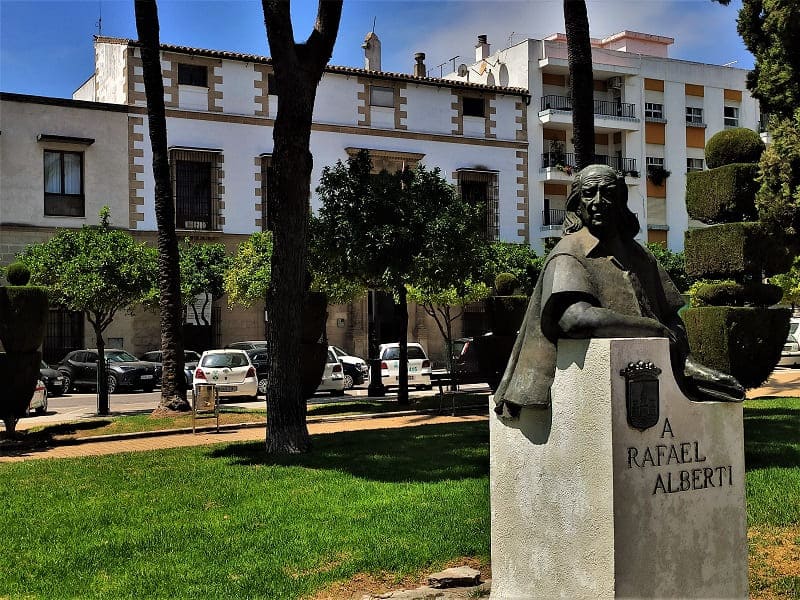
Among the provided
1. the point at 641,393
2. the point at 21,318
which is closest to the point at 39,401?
the point at 21,318

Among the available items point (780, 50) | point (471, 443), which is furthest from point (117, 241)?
point (780, 50)

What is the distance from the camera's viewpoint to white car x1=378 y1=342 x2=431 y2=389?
2789 cm

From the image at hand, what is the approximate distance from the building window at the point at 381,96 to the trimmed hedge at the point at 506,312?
20.7 m

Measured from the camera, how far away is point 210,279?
3247 cm

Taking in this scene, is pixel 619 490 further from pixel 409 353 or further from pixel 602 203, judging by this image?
pixel 409 353

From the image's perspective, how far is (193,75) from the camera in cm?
3450

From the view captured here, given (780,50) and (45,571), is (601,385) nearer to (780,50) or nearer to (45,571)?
(45,571)

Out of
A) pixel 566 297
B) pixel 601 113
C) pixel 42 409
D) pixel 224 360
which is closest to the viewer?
pixel 566 297

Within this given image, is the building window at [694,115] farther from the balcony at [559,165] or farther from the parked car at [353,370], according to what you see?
the parked car at [353,370]

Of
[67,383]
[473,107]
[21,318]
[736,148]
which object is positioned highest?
[473,107]

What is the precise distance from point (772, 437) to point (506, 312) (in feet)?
25.4

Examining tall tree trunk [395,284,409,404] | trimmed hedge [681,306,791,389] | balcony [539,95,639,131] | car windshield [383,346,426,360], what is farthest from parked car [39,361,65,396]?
balcony [539,95,639,131]

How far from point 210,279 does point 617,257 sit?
2841cm

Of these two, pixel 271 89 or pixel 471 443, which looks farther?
pixel 271 89
